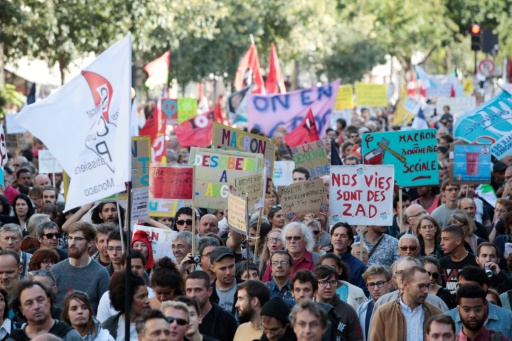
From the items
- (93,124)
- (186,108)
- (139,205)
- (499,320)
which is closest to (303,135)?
(139,205)

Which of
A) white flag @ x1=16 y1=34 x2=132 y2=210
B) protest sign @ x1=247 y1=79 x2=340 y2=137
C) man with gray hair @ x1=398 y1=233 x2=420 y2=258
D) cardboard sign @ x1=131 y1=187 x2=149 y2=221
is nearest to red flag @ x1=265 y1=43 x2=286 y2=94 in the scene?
protest sign @ x1=247 y1=79 x2=340 y2=137

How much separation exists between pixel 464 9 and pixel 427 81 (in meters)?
26.5

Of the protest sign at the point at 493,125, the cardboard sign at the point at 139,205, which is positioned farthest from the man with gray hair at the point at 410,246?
the protest sign at the point at 493,125

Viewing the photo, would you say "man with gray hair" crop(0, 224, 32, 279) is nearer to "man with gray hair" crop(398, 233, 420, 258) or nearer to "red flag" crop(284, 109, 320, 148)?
"man with gray hair" crop(398, 233, 420, 258)

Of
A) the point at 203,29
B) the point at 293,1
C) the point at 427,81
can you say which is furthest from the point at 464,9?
the point at 203,29

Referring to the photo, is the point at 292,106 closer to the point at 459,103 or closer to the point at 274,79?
the point at 274,79

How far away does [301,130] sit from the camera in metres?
19.2

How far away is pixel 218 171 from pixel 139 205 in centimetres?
96

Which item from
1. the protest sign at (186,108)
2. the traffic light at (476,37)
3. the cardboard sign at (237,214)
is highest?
the traffic light at (476,37)

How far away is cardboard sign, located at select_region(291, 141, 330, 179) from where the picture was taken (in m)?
16.8

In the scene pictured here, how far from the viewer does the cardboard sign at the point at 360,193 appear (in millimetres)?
12172

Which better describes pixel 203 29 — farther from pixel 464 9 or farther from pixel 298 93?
pixel 464 9

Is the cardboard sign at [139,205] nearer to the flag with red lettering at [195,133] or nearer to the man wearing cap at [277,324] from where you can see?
the man wearing cap at [277,324]

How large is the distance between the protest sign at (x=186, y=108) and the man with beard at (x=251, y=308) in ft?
67.0
